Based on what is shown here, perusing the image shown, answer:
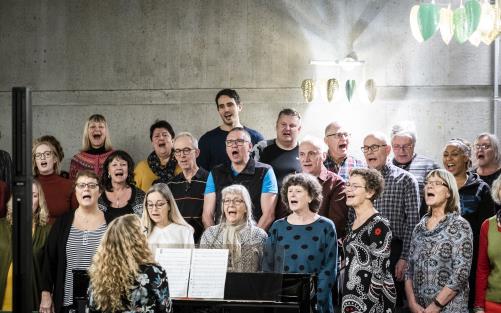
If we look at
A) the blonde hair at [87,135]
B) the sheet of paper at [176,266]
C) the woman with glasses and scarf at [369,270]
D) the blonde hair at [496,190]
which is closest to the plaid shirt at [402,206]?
the blonde hair at [496,190]

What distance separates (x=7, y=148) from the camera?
33.9 ft

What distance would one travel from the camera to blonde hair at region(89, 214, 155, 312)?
5.34 metres

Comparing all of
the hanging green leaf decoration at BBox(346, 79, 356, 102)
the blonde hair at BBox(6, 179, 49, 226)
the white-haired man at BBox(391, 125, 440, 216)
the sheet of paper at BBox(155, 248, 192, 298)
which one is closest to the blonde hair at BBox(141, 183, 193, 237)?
the blonde hair at BBox(6, 179, 49, 226)

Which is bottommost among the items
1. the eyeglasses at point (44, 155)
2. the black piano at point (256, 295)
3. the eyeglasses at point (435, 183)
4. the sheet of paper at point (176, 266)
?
the black piano at point (256, 295)

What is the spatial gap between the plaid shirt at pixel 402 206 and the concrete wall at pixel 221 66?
209 cm


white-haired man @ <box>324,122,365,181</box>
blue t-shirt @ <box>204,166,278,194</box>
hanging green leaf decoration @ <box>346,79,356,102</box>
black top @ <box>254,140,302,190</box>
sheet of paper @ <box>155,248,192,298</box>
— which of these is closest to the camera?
sheet of paper @ <box>155,248,192,298</box>

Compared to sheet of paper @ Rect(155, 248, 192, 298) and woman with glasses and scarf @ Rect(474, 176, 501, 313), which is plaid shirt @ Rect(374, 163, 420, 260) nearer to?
woman with glasses and scarf @ Rect(474, 176, 501, 313)

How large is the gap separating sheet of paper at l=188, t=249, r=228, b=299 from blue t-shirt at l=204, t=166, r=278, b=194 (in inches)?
62.4

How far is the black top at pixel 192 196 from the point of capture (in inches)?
306

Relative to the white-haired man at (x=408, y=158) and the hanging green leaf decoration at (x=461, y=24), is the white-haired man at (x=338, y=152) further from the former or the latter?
the hanging green leaf decoration at (x=461, y=24)

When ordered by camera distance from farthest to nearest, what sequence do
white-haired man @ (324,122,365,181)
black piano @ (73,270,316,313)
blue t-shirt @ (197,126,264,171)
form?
blue t-shirt @ (197,126,264,171), white-haired man @ (324,122,365,181), black piano @ (73,270,316,313)

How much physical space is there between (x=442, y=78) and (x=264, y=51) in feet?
5.70

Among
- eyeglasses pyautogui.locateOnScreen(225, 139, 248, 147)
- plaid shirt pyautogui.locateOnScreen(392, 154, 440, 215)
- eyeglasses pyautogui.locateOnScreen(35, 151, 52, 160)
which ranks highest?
eyeglasses pyautogui.locateOnScreen(225, 139, 248, 147)

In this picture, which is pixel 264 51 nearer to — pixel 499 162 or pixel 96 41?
pixel 96 41
